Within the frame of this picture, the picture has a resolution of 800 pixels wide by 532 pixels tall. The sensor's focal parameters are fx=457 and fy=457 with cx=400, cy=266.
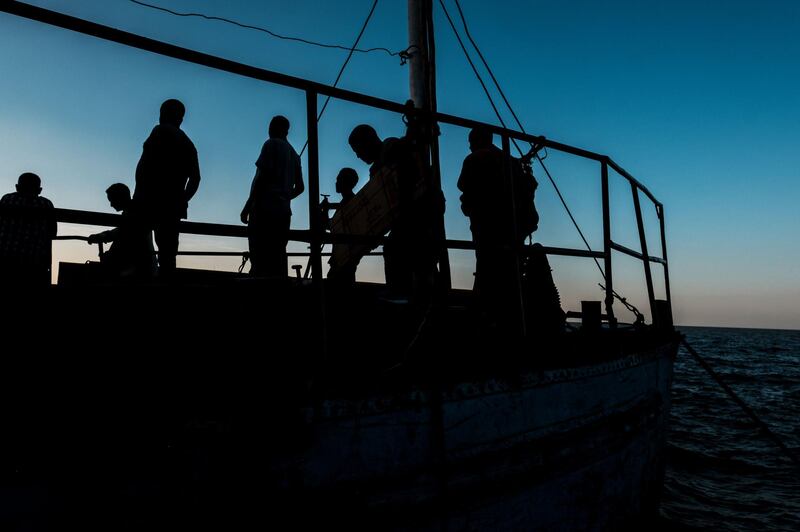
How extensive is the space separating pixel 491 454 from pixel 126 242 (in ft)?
11.5

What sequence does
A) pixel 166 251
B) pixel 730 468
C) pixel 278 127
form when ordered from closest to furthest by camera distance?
1. pixel 166 251
2. pixel 278 127
3. pixel 730 468

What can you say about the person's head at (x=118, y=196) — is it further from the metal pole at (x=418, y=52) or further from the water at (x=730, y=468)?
the water at (x=730, y=468)

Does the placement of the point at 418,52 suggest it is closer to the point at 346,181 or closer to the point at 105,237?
the point at 346,181

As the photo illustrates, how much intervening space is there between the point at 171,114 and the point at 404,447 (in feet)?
10.7

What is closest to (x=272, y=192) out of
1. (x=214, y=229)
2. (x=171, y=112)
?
(x=171, y=112)

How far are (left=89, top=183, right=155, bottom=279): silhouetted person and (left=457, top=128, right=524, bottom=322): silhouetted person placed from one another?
257 cm

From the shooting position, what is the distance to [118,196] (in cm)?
487

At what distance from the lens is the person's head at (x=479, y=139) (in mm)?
4180

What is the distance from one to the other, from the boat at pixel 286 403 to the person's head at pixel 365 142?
4.05 feet

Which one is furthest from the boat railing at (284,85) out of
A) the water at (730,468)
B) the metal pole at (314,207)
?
the water at (730,468)

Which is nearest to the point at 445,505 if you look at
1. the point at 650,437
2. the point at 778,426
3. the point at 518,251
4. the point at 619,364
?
the point at 518,251

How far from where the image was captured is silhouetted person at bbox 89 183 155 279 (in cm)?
246

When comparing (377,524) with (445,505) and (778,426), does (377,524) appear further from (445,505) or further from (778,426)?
(778,426)

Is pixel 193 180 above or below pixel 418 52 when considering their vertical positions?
below
